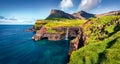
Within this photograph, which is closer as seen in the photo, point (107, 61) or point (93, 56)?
point (107, 61)

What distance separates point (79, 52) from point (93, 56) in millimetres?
9388

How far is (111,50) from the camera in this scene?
60562 millimetres

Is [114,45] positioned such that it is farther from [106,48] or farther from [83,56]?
[83,56]

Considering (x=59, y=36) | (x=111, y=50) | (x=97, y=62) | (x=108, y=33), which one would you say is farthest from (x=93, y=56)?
(x=59, y=36)

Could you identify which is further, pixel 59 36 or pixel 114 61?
pixel 59 36

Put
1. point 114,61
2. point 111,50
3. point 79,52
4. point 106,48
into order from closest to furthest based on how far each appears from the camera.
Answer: point 114,61, point 111,50, point 106,48, point 79,52

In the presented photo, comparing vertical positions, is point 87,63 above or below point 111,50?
below

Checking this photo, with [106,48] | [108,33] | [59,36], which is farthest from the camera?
[59,36]

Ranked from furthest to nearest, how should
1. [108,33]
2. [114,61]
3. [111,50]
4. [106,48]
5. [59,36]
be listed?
[59,36], [108,33], [106,48], [111,50], [114,61]

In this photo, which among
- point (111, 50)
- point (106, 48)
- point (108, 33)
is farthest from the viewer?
point (108, 33)

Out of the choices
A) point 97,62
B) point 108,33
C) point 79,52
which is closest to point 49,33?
point 108,33

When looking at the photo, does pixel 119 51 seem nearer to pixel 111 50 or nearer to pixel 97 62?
pixel 111 50

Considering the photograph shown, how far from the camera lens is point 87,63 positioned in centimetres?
6369

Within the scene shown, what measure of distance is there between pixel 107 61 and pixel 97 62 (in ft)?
14.8
